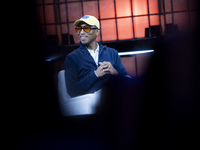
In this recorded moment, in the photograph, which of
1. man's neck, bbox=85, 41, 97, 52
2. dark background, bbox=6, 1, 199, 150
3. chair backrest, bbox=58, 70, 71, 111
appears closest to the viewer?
dark background, bbox=6, 1, 199, 150

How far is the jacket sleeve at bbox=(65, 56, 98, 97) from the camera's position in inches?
54.9

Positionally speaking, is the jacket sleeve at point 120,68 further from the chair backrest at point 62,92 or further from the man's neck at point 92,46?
the chair backrest at point 62,92

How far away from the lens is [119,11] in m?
3.12

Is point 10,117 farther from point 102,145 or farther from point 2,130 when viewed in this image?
point 102,145

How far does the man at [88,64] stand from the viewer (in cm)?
139

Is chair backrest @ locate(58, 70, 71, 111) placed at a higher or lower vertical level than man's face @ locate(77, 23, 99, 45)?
lower

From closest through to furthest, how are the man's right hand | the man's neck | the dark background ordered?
the dark background < the man's right hand < the man's neck

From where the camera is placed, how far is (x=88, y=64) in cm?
150

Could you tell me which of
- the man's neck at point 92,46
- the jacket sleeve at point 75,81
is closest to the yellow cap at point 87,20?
the man's neck at point 92,46

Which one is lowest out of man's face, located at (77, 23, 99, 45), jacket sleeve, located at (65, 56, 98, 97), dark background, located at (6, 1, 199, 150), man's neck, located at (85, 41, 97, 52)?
dark background, located at (6, 1, 199, 150)

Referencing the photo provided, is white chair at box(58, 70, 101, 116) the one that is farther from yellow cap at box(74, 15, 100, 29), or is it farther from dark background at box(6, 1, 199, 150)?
yellow cap at box(74, 15, 100, 29)

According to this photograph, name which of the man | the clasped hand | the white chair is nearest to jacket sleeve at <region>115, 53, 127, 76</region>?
the man

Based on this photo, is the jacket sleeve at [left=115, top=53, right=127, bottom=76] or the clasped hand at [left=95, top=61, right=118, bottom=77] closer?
the clasped hand at [left=95, top=61, right=118, bottom=77]

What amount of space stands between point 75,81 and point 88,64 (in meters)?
0.18
